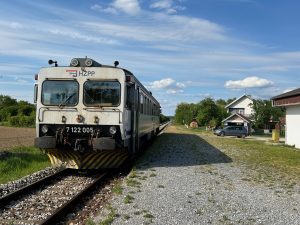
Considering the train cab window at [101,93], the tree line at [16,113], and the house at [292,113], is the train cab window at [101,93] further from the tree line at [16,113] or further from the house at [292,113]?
the tree line at [16,113]

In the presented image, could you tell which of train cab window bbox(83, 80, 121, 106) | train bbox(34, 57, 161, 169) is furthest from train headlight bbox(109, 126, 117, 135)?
train cab window bbox(83, 80, 121, 106)

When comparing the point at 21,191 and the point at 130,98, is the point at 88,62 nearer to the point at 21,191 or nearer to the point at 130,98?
the point at 130,98

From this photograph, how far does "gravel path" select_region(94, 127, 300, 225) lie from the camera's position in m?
7.31

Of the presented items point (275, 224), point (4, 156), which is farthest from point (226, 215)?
point (4, 156)

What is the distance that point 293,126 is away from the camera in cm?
2666

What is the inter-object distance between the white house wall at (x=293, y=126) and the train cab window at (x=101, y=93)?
1650 centimetres

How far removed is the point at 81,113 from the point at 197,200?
4921 mm

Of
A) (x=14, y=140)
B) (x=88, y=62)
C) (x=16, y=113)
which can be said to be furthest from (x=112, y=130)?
(x=16, y=113)

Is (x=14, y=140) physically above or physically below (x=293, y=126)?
below

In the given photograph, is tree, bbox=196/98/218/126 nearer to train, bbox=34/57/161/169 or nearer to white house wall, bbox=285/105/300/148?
white house wall, bbox=285/105/300/148

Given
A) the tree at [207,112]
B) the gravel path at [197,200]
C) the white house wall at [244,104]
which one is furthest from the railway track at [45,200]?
the white house wall at [244,104]

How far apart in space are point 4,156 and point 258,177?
9.54 meters

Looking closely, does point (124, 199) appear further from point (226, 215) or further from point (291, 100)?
point (291, 100)

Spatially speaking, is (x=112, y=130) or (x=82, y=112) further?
(x=82, y=112)
